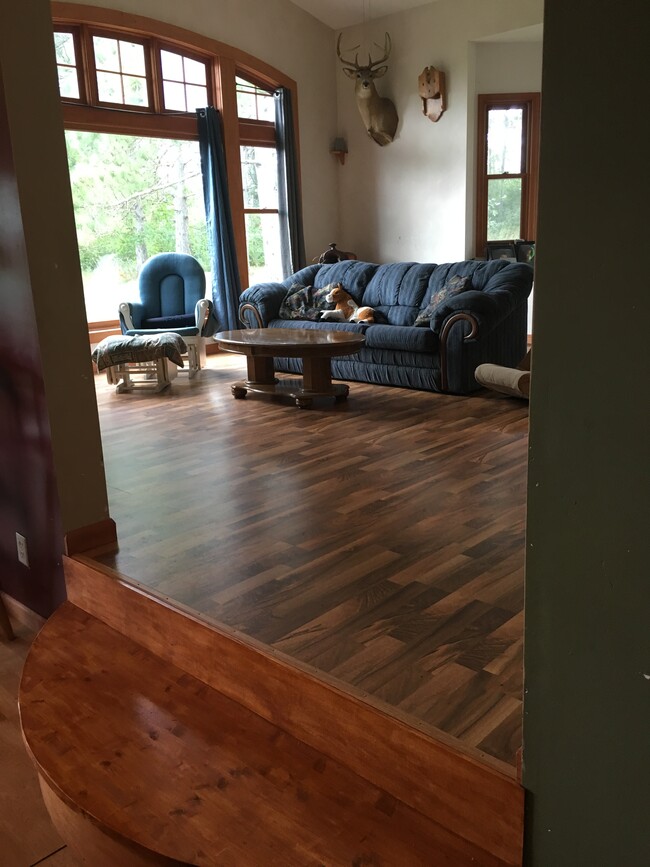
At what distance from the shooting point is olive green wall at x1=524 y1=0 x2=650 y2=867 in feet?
3.75

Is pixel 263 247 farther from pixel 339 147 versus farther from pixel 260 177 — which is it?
pixel 339 147

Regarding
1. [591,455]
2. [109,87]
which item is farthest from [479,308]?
[591,455]

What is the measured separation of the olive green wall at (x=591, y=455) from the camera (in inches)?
45.0

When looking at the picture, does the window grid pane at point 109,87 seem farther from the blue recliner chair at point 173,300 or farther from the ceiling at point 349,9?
the ceiling at point 349,9

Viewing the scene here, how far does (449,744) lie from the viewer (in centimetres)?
164

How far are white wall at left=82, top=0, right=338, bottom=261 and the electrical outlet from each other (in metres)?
5.69

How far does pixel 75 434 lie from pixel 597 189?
2.12m

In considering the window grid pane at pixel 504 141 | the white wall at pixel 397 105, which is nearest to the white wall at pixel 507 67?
the white wall at pixel 397 105

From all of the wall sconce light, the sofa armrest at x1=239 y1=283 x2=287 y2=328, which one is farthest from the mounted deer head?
the sofa armrest at x1=239 y1=283 x2=287 y2=328

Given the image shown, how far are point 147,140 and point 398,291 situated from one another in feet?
9.82

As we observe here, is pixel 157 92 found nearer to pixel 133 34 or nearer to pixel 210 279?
pixel 133 34

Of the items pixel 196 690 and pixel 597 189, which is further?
pixel 196 690

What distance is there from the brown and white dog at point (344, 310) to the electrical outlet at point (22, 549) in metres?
3.81

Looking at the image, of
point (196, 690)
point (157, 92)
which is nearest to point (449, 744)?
point (196, 690)
